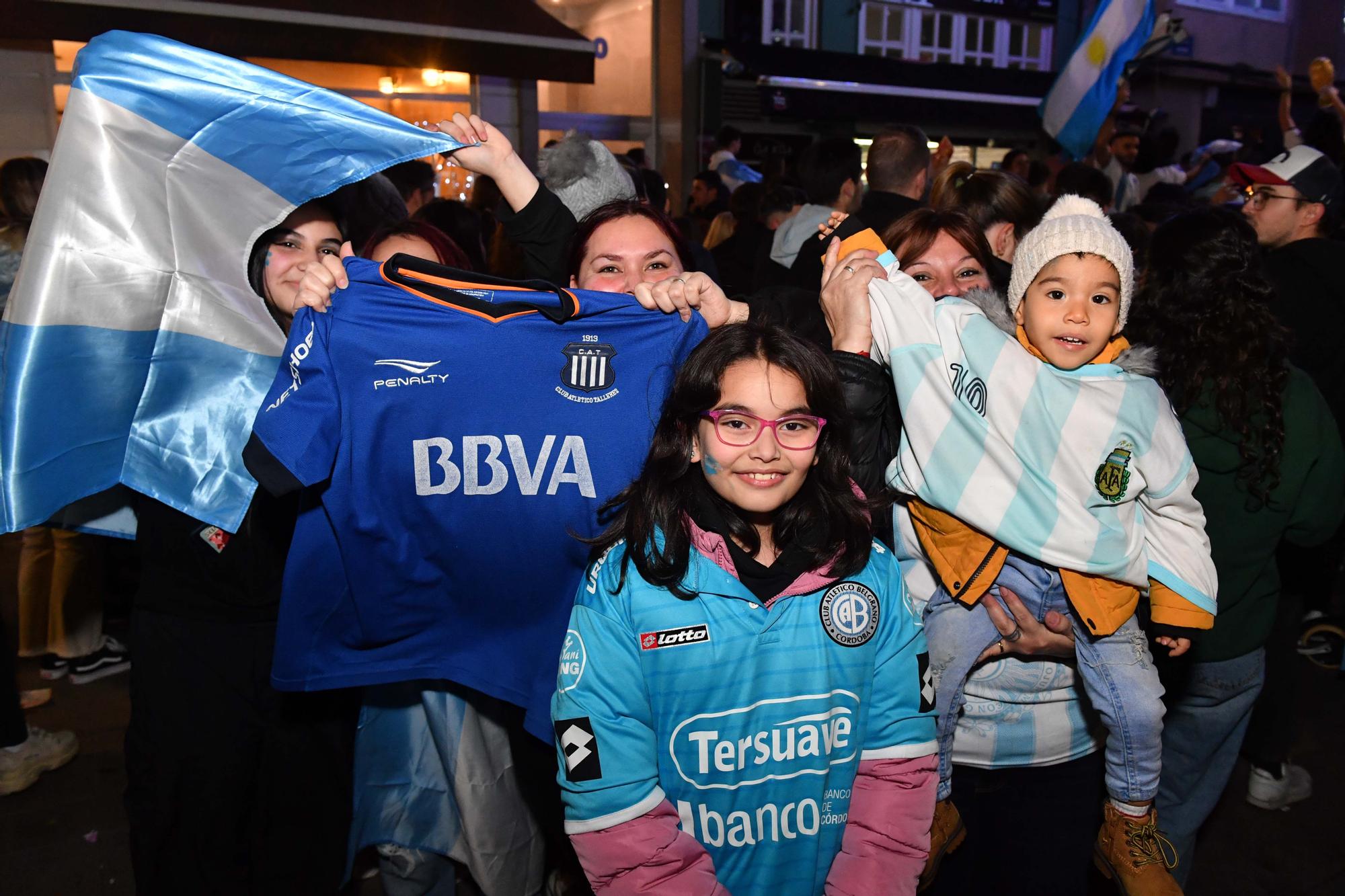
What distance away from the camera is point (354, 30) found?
8.27 meters

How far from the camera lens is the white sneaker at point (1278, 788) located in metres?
4.09

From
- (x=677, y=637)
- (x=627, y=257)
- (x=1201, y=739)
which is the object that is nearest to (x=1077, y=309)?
(x=627, y=257)

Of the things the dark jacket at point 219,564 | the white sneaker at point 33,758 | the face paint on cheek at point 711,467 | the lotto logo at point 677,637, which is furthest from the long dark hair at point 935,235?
the white sneaker at point 33,758

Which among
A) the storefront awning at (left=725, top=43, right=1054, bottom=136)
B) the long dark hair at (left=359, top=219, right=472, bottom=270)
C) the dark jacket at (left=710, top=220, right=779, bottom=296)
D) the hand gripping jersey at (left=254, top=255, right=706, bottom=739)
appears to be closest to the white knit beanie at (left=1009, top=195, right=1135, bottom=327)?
the hand gripping jersey at (left=254, top=255, right=706, bottom=739)

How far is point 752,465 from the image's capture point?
6.24 feet

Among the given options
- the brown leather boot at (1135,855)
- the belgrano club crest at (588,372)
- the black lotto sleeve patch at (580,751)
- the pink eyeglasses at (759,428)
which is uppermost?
the belgrano club crest at (588,372)

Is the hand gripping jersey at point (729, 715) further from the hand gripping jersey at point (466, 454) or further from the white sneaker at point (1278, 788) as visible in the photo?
the white sneaker at point (1278, 788)

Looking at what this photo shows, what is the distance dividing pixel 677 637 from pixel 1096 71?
606 centimetres

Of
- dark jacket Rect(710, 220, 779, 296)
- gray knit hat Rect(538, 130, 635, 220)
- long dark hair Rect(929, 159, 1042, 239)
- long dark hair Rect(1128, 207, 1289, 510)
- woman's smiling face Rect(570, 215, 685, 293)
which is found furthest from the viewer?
dark jacket Rect(710, 220, 779, 296)

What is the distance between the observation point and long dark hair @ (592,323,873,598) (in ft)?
6.38

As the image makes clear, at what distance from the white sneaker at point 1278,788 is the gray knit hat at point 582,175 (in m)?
3.57

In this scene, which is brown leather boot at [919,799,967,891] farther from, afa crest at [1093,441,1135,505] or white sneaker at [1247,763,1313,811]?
white sneaker at [1247,763,1313,811]

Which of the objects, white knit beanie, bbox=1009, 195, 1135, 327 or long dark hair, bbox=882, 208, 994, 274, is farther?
long dark hair, bbox=882, 208, 994, 274

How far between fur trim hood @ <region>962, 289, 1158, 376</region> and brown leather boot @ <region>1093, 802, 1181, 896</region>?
1.11 m
